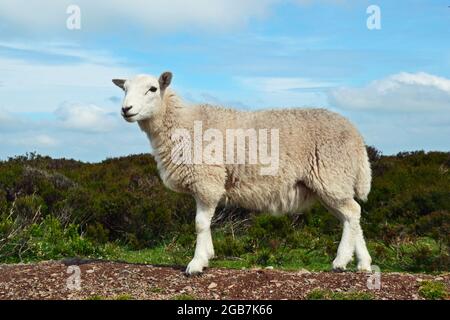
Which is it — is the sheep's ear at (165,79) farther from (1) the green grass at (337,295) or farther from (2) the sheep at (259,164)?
(1) the green grass at (337,295)

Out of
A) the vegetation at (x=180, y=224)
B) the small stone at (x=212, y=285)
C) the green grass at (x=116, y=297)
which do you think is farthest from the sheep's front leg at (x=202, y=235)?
the vegetation at (x=180, y=224)

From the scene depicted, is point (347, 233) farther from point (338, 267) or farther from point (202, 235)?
point (202, 235)

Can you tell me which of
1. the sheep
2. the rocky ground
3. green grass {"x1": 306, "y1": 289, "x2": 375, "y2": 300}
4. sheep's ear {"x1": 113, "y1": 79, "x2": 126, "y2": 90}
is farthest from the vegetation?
sheep's ear {"x1": 113, "y1": 79, "x2": 126, "y2": 90}

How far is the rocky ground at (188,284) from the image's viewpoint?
915 cm

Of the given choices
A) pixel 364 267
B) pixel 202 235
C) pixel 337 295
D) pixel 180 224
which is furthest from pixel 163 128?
pixel 180 224

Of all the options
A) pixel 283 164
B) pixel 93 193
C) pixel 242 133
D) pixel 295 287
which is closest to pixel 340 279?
pixel 295 287

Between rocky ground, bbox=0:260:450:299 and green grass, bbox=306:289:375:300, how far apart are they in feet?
0.08

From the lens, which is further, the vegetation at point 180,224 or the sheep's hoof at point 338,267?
the vegetation at point 180,224

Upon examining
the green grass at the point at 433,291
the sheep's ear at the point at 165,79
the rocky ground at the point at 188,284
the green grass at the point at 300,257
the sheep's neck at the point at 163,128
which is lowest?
the green grass at the point at 300,257

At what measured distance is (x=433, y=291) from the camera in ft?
30.2

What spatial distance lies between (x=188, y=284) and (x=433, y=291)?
3.23 m

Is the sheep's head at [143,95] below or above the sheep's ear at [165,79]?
below
